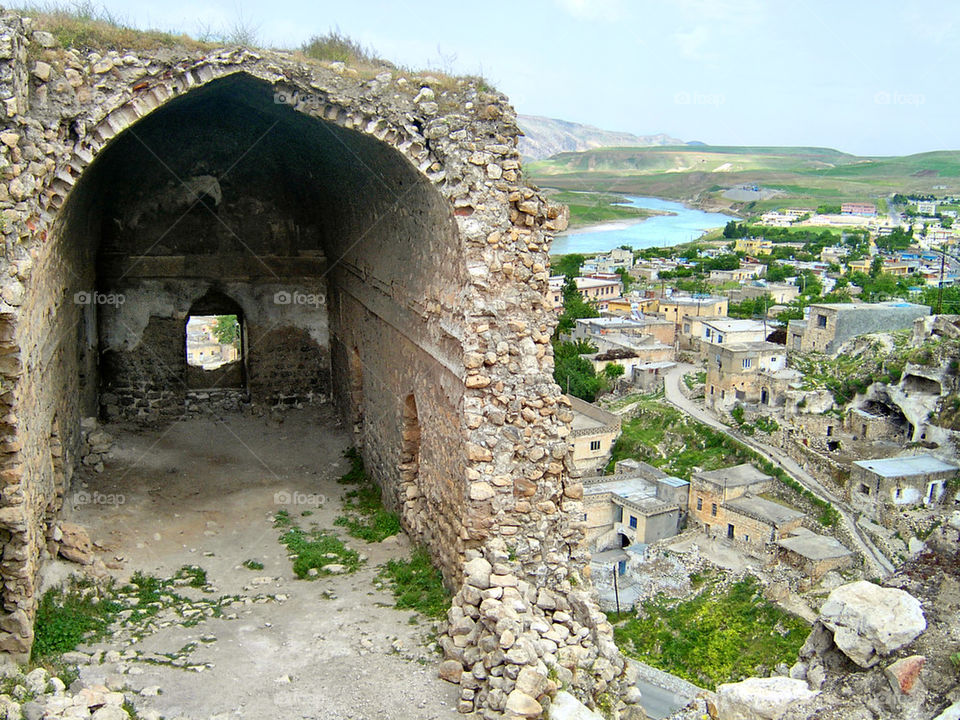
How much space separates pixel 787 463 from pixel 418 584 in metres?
38.9

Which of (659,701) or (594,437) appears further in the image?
(594,437)

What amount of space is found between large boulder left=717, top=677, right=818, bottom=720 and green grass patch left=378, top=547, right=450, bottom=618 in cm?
335

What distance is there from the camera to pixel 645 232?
14038cm

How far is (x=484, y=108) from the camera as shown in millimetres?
7996

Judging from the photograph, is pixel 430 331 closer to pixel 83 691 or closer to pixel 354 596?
pixel 354 596

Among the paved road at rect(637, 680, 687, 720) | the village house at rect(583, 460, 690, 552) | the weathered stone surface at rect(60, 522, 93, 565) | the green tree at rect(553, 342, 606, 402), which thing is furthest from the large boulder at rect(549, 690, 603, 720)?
the green tree at rect(553, 342, 606, 402)

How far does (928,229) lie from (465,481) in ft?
395

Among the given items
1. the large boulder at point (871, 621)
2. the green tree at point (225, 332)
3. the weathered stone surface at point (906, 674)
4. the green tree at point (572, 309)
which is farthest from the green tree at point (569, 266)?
the weathered stone surface at point (906, 674)

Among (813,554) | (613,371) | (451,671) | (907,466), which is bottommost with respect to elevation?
(813,554)

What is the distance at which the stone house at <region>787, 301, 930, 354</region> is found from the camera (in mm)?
54062

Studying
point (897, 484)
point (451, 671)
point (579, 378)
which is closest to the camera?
point (451, 671)

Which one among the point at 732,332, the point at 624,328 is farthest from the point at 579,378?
the point at 732,332

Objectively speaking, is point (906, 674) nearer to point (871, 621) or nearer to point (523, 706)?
point (871, 621)

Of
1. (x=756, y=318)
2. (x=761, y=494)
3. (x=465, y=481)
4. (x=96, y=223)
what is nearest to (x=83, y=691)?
(x=465, y=481)
